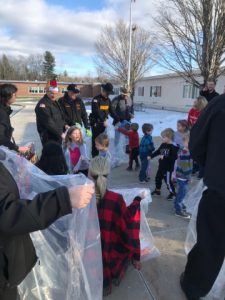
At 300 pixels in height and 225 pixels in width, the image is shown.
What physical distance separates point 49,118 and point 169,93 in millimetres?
25344

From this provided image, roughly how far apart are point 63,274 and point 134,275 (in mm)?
903

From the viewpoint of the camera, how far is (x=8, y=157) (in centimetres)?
200

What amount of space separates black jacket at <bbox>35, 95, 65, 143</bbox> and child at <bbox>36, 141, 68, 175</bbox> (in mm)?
1797

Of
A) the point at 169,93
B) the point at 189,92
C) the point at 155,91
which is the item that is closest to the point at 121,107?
the point at 189,92

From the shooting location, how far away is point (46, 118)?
203 inches

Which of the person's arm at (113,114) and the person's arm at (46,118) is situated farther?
the person's arm at (113,114)

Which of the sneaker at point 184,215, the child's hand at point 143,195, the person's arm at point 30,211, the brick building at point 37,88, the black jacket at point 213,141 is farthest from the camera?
the brick building at point 37,88

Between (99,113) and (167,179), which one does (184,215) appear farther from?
(99,113)

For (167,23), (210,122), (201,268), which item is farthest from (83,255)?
(167,23)

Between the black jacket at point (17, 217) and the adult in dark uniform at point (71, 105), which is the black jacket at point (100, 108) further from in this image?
the black jacket at point (17, 217)

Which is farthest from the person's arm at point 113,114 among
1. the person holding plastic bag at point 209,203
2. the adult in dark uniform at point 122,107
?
the person holding plastic bag at point 209,203

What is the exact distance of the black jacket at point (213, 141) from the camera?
229cm

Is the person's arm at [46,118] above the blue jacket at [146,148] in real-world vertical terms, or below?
above

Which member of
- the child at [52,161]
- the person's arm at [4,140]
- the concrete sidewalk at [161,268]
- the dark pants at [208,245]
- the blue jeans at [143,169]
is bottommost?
the concrete sidewalk at [161,268]
